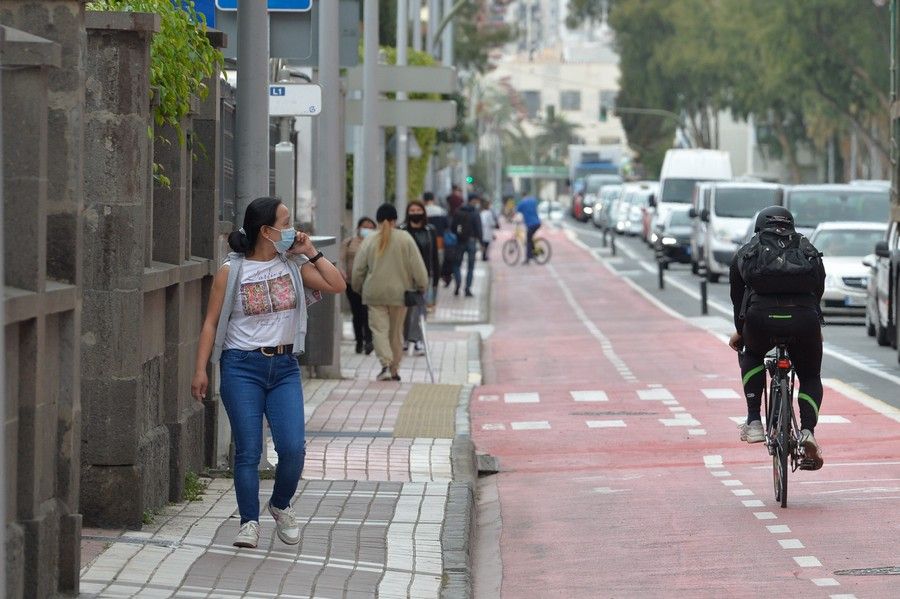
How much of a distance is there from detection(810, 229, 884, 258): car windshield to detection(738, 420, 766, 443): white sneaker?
19852 mm

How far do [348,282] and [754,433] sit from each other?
12229 mm

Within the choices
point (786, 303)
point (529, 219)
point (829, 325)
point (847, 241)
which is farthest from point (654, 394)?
point (529, 219)

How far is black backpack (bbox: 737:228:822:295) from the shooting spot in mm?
11164

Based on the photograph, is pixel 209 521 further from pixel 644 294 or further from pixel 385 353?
pixel 644 294

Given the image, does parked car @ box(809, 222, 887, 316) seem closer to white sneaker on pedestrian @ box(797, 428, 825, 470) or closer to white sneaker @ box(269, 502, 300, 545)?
white sneaker on pedestrian @ box(797, 428, 825, 470)

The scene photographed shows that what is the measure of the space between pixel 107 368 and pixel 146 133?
1.10 m

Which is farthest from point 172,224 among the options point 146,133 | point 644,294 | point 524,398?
point 644,294

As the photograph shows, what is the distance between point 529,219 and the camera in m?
52.2

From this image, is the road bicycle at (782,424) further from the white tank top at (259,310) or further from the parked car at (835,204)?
the parked car at (835,204)

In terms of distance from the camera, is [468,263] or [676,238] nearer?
[468,263]

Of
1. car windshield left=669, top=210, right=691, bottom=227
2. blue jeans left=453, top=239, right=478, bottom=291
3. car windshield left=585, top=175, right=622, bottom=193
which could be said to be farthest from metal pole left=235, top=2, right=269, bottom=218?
car windshield left=585, top=175, right=622, bottom=193

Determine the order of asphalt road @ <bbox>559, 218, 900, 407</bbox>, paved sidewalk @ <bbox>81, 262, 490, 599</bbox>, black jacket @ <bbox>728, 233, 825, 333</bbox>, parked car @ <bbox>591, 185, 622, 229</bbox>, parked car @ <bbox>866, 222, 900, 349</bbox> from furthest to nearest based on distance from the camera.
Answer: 1. parked car @ <bbox>591, 185, 622, 229</bbox>
2. parked car @ <bbox>866, 222, 900, 349</bbox>
3. asphalt road @ <bbox>559, 218, 900, 407</bbox>
4. black jacket @ <bbox>728, 233, 825, 333</bbox>
5. paved sidewalk @ <bbox>81, 262, 490, 599</bbox>

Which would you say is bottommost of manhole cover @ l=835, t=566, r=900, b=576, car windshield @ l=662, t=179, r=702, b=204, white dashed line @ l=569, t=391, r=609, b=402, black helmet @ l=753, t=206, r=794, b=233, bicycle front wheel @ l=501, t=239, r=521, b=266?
white dashed line @ l=569, t=391, r=609, b=402

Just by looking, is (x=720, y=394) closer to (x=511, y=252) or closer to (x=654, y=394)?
(x=654, y=394)
